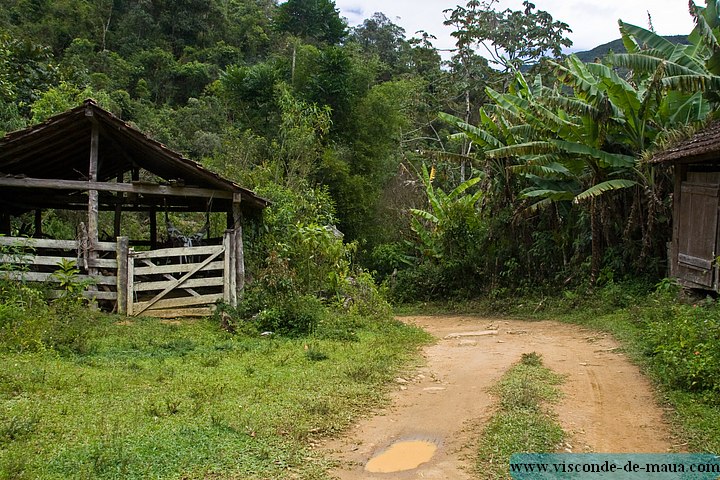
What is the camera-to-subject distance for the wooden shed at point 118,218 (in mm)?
10602

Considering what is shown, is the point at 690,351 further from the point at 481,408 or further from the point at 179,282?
the point at 179,282

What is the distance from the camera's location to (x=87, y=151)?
41.2ft

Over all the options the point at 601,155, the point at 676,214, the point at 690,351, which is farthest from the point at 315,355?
the point at 676,214

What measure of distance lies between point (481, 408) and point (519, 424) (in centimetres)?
83

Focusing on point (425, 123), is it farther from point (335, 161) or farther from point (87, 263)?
point (87, 263)

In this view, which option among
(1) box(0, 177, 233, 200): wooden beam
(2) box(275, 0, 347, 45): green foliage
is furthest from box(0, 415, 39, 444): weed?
(2) box(275, 0, 347, 45): green foliage

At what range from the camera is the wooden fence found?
10.6m

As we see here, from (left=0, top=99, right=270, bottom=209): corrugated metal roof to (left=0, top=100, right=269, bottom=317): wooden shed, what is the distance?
0.06 feet

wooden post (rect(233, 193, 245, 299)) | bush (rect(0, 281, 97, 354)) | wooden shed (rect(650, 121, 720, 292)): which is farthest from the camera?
wooden post (rect(233, 193, 245, 299))

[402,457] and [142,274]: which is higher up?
[142,274]

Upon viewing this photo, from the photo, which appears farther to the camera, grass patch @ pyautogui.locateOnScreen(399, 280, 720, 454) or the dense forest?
the dense forest

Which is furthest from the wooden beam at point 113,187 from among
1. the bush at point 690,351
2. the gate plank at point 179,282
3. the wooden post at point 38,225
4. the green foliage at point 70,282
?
the bush at point 690,351

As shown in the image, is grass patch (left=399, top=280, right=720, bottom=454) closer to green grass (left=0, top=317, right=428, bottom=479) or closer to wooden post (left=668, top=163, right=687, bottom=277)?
wooden post (left=668, top=163, right=687, bottom=277)

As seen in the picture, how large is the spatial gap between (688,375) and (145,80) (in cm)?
3127
